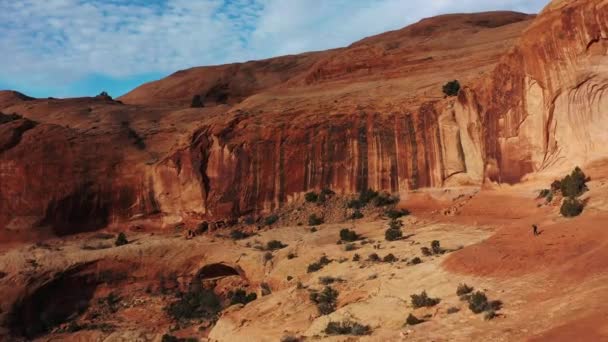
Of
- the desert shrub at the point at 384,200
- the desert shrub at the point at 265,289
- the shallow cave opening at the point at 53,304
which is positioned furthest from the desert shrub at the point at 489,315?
the shallow cave opening at the point at 53,304

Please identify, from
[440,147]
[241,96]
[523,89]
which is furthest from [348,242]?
[241,96]

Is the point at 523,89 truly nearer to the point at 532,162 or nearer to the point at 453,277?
the point at 532,162

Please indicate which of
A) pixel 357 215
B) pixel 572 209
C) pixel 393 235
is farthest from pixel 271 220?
pixel 572 209

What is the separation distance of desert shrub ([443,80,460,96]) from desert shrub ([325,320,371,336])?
18827 mm

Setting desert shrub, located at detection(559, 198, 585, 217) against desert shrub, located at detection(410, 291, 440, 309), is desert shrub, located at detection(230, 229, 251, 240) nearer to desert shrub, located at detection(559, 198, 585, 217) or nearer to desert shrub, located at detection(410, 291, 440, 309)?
desert shrub, located at detection(410, 291, 440, 309)

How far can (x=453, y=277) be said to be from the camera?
1559 cm

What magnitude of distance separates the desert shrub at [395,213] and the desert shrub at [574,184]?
8891mm

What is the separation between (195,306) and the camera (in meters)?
27.1

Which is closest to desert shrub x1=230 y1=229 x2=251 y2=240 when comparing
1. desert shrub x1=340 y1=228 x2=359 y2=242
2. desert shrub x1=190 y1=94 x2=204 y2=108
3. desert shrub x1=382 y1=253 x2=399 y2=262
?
desert shrub x1=340 y1=228 x2=359 y2=242

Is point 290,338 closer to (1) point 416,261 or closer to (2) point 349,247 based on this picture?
(1) point 416,261

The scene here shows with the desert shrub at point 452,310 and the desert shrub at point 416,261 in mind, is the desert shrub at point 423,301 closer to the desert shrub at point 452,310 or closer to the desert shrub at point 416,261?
the desert shrub at point 452,310

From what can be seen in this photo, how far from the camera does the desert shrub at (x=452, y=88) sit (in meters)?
30.7

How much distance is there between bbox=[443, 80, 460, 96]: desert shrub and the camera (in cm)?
3072

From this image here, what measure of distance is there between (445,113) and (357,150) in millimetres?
5435
